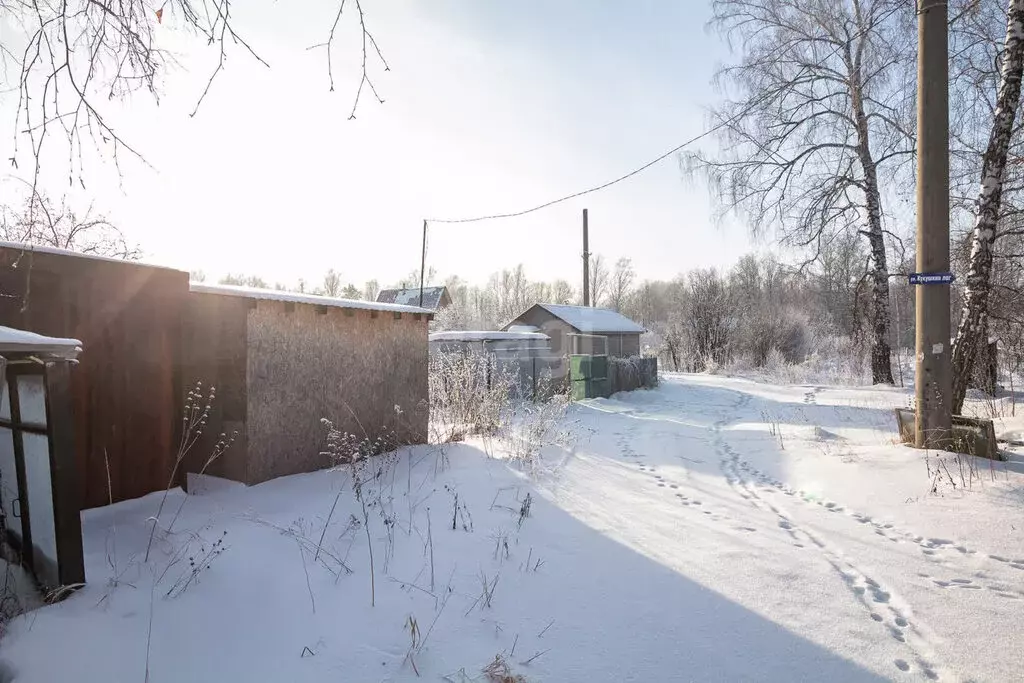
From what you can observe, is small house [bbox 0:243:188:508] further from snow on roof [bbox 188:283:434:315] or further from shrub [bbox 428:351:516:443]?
shrub [bbox 428:351:516:443]

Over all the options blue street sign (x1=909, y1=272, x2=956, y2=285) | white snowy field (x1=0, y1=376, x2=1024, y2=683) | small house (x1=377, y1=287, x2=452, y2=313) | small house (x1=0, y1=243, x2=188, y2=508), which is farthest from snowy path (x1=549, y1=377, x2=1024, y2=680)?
small house (x1=377, y1=287, x2=452, y2=313)

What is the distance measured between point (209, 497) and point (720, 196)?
13170mm

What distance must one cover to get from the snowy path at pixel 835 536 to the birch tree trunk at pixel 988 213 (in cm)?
128

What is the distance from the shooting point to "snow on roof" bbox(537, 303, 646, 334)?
78.9ft

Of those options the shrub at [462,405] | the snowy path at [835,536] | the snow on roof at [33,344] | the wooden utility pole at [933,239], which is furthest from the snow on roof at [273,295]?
the wooden utility pole at [933,239]

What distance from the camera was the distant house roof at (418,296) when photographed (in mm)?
34938

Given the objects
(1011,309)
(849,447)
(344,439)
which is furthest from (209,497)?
(1011,309)

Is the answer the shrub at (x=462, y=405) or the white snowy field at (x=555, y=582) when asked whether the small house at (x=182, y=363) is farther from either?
the shrub at (x=462, y=405)

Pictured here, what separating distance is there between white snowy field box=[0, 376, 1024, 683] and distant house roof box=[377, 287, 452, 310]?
1136 inches

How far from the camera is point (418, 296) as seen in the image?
3791cm

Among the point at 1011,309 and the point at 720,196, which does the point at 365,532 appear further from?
the point at 720,196

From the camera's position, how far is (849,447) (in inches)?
246

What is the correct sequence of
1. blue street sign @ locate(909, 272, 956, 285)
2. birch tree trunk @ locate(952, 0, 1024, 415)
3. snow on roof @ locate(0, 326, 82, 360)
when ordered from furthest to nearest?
1. birch tree trunk @ locate(952, 0, 1024, 415)
2. blue street sign @ locate(909, 272, 956, 285)
3. snow on roof @ locate(0, 326, 82, 360)

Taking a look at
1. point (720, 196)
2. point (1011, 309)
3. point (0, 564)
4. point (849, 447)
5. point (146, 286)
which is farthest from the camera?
point (720, 196)
